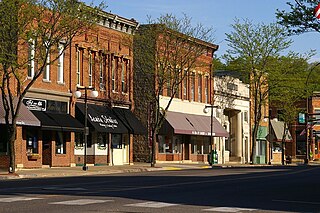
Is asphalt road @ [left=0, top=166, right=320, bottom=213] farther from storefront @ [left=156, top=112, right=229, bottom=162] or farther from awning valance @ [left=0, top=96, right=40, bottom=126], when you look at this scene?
storefront @ [left=156, top=112, right=229, bottom=162]

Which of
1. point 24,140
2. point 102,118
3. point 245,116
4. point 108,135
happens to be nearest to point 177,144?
point 108,135

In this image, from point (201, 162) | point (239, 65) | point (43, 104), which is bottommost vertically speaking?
point (201, 162)

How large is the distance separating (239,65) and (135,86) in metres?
16.6

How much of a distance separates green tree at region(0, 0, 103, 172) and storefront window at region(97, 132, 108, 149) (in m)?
11.6

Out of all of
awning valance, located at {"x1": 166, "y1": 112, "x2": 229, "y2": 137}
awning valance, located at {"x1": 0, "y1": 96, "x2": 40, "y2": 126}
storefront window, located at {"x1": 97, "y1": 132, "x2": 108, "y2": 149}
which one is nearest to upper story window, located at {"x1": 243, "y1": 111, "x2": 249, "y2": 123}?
awning valance, located at {"x1": 166, "y1": 112, "x2": 229, "y2": 137}

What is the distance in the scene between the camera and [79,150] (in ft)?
157

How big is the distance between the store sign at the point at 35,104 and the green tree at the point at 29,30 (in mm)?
3436

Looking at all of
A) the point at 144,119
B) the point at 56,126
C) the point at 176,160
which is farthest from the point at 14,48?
the point at 176,160

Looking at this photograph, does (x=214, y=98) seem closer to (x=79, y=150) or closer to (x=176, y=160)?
(x=176, y=160)

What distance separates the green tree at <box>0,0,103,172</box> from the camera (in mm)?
34656

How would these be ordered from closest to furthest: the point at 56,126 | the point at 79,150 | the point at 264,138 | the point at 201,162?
the point at 56,126 → the point at 79,150 → the point at 201,162 → the point at 264,138

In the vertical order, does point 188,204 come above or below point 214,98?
below

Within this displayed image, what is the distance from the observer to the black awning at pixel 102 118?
47.0 metres

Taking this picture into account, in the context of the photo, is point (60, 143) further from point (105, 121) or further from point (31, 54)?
point (31, 54)
